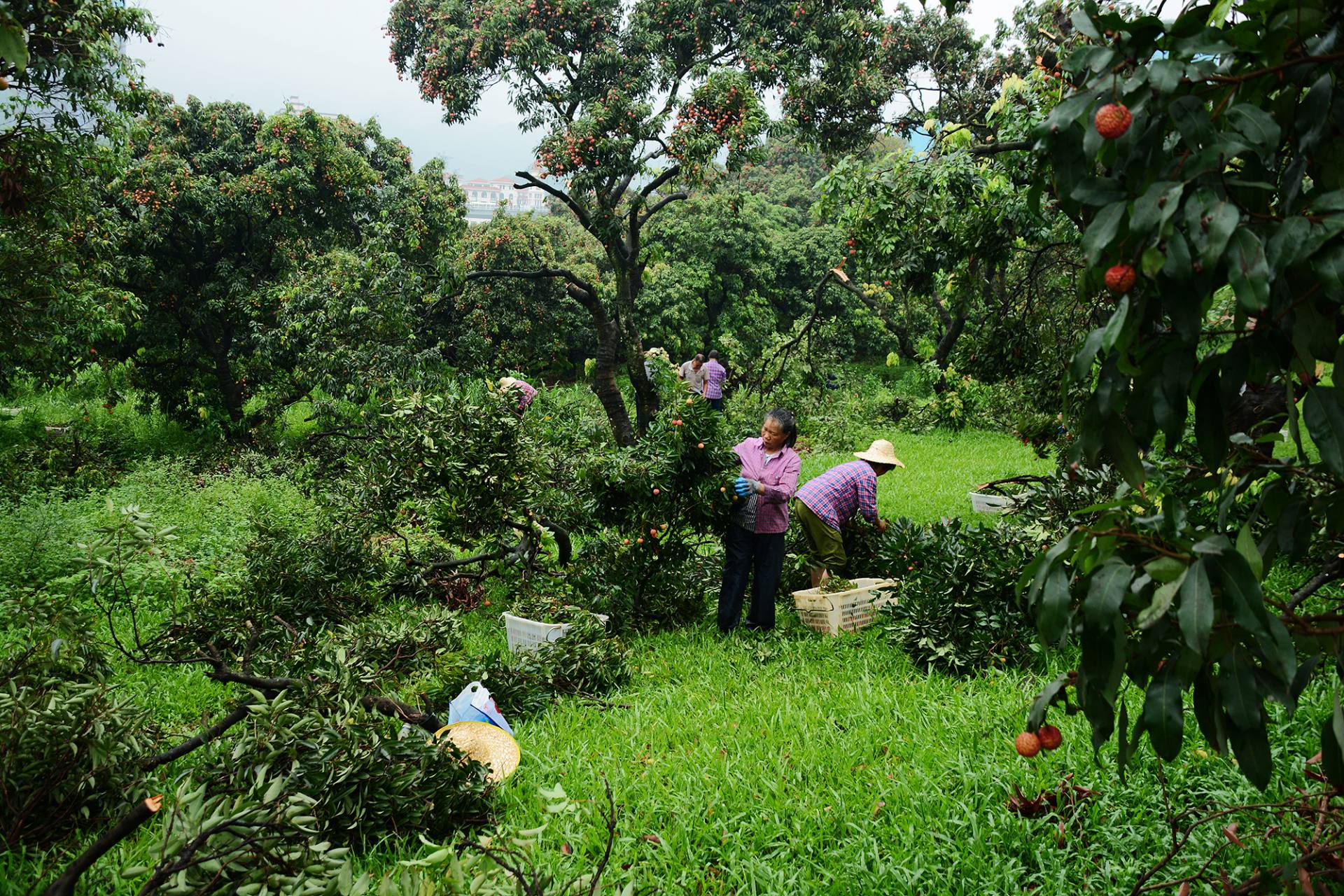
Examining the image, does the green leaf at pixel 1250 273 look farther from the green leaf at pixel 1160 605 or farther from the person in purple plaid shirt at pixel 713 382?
the person in purple plaid shirt at pixel 713 382

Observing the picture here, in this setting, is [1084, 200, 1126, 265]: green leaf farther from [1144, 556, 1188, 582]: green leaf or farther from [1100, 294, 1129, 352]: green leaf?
[1144, 556, 1188, 582]: green leaf

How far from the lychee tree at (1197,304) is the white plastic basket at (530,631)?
3.65 m

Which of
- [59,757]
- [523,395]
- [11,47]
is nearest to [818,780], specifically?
[59,757]

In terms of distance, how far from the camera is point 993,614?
453cm

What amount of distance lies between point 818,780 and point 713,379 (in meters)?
8.40

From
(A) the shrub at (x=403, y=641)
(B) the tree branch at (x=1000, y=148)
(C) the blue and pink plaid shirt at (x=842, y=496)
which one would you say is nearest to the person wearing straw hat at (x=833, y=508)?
(C) the blue and pink plaid shirt at (x=842, y=496)

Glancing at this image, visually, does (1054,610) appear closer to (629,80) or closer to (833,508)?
(833,508)

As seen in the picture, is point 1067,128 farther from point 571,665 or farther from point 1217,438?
point 571,665

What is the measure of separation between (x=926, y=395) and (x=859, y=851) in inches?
554

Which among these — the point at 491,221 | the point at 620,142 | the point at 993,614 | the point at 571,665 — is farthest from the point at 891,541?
the point at 491,221

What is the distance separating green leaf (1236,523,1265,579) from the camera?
1348 millimetres

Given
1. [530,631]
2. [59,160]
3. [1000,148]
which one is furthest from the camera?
[59,160]

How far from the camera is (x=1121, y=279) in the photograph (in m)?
1.37

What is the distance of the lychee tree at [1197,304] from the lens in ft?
4.10
